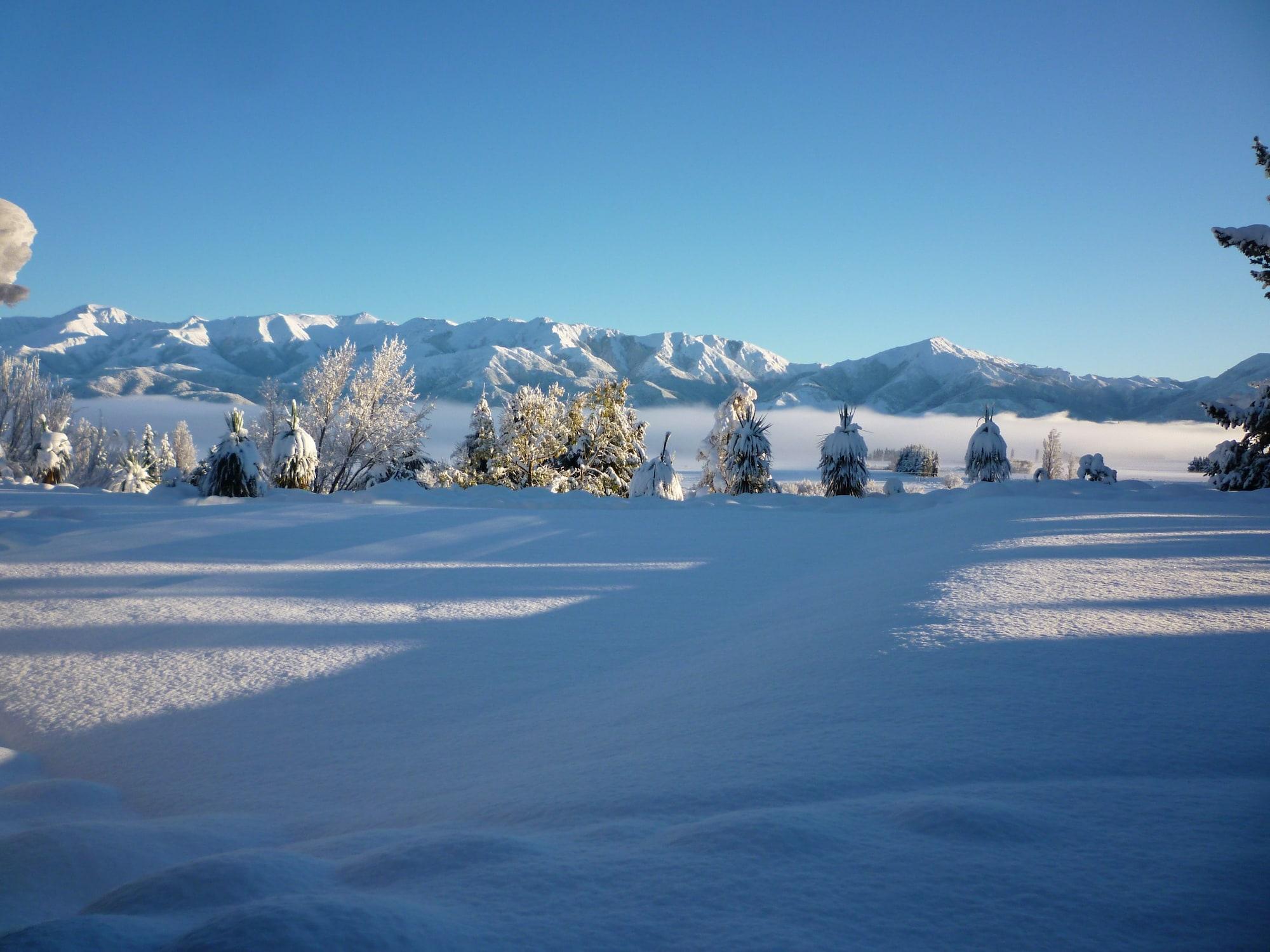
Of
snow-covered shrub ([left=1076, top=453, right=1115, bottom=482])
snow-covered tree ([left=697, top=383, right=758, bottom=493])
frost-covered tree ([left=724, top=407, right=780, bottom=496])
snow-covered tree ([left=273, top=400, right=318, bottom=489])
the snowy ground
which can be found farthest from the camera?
snow-covered tree ([left=697, top=383, right=758, bottom=493])

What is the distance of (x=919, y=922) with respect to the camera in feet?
3.27

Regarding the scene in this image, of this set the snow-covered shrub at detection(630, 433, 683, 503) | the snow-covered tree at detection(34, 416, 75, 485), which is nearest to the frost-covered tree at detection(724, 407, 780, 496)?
the snow-covered shrub at detection(630, 433, 683, 503)

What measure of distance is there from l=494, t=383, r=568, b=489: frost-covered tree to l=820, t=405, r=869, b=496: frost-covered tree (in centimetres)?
1069

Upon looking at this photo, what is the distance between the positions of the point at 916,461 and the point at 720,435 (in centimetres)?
3074

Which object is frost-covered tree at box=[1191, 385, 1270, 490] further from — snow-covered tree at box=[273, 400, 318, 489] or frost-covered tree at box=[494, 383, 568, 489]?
frost-covered tree at box=[494, 383, 568, 489]

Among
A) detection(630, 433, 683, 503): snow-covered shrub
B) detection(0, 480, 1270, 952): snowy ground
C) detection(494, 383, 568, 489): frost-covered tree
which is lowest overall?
detection(0, 480, 1270, 952): snowy ground

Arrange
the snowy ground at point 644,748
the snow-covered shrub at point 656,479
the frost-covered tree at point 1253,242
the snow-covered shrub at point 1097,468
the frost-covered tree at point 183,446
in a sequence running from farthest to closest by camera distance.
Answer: the frost-covered tree at point 183,446
the snow-covered shrub at point 656,479
the snow-covered shrub at point 1097,468
the frost-covered tree at point 1253,242
the snowy ground at point 644,748

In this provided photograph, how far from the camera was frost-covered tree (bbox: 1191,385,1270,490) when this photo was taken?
9531 millimetres

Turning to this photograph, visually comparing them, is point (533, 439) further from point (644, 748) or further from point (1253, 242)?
point (644, 748)

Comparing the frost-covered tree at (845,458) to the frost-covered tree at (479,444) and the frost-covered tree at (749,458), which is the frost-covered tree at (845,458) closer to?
the frost-covered tree at (749,458)

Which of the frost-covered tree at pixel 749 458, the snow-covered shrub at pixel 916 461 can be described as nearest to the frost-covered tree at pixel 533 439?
the frost-covered tree at pixel 749 458

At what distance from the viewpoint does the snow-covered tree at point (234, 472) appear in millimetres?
8352

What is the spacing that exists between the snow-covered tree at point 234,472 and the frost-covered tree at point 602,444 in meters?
12.9

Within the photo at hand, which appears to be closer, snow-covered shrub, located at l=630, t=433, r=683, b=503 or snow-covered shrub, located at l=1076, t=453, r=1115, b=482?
snow-covered shrub, located at l=1076, t=453, r=1115, b=482
